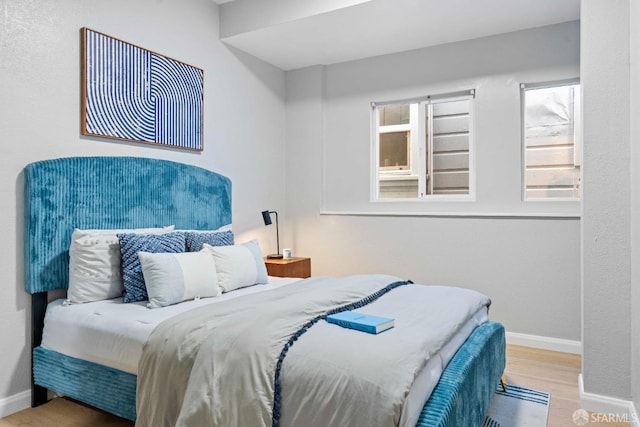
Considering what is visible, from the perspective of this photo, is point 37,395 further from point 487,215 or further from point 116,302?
point 487,215

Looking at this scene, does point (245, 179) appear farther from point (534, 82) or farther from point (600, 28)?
point (600, 28)

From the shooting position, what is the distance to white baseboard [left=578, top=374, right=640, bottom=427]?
88.2 inches

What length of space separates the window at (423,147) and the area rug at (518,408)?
1799 millimetres

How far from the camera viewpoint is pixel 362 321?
1785 mm

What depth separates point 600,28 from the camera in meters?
2.29

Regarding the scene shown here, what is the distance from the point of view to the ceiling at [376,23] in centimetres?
316

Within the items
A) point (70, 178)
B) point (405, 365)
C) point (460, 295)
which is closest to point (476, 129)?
point (460, 295)

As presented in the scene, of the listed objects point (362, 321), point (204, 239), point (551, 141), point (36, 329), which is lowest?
point (36, 329)

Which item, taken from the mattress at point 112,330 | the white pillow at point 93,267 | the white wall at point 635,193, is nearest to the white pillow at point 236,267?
the mattress at point 112,330

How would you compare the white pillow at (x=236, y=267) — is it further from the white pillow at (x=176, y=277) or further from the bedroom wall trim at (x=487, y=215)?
the bedroom wall trim at (x=487, y=215)

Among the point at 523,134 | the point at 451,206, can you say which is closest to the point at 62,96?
the point at 451,206

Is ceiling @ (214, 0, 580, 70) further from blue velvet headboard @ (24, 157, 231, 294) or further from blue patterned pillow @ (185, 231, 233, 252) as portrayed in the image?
blue patterned pillow @ (185, 231, 233, 252)

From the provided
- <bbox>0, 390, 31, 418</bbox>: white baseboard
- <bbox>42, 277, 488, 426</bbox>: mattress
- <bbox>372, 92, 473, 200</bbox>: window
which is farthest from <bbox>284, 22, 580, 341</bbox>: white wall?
<bbox>0, 390, 31, 418</bbox>: white baseboard

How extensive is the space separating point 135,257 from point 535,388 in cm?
247
